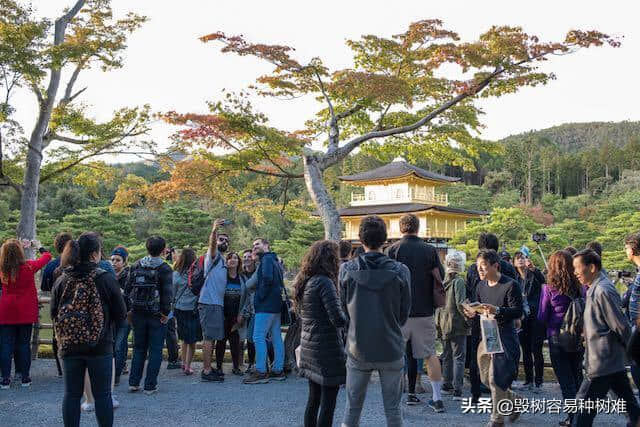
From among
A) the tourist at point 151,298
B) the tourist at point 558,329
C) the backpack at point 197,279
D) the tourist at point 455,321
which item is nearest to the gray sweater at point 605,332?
the tourist at point 558,329

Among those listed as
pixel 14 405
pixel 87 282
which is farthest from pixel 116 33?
pixel 87 282

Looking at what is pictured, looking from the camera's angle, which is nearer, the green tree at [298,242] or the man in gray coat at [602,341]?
the man in gray coat at [602,341]

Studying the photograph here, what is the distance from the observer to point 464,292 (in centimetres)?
488

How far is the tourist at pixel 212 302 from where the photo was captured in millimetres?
5508

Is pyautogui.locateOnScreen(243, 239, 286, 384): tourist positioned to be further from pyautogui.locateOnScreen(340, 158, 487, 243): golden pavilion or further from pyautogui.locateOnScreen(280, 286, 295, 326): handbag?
pyautogui.locateOnScreen(340, 158, 487, 243): golden pavilion

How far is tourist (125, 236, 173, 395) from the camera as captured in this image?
4.80 metres

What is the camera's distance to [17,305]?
511cm

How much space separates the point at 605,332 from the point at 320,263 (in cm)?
170

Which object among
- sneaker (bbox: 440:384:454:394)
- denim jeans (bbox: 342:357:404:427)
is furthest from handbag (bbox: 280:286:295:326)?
denim jeans (bbox: 342:357:404:427)

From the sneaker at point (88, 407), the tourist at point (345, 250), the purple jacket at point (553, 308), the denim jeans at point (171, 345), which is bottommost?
the sneaker at point (88, 407)

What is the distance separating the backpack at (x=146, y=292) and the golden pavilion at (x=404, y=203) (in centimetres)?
2410

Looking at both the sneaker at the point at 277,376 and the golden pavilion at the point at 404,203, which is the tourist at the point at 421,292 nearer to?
the sneaker at the point at 277,376

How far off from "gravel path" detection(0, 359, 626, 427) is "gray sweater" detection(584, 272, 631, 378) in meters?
1.16

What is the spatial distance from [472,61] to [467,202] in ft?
114
